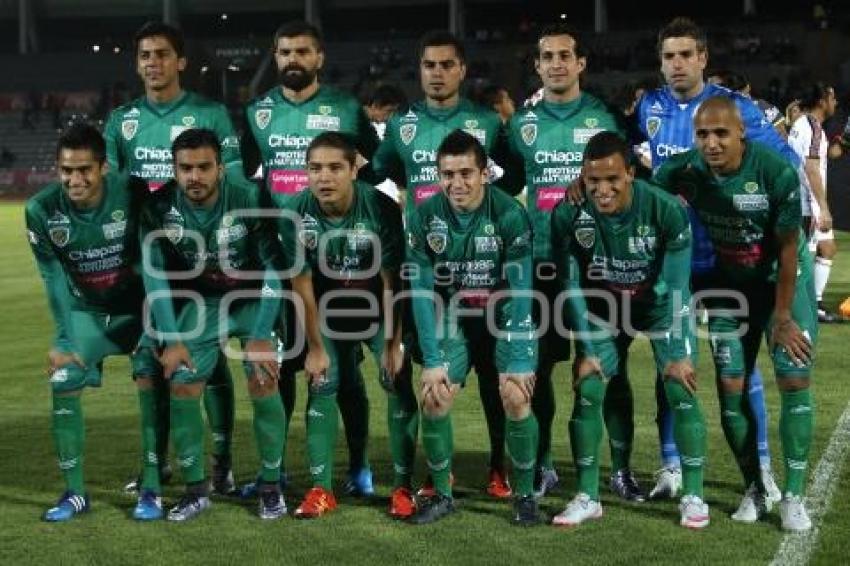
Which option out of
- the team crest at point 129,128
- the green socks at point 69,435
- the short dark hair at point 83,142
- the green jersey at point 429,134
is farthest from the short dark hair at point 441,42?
the green socks at point 69,435

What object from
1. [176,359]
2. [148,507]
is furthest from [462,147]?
[148,507]

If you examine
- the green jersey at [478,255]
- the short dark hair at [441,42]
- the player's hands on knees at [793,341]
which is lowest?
the player's hands on knees at [793,341]

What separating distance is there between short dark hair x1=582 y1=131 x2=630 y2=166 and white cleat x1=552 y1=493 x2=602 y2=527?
1.44 m

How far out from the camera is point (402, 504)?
18.7 ft

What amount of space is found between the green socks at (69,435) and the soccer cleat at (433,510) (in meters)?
1.52

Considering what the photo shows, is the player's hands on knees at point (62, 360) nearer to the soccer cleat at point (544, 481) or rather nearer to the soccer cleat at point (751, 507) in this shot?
the soccer cleat at point (544, 481)

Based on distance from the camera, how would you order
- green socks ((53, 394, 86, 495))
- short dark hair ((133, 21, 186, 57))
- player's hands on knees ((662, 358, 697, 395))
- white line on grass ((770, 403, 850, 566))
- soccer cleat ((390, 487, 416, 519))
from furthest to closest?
short dark hair ((133, 21, 186, 57)) → green socks ((53, 394, 86, 495)) → soccer cleat ((390, 487, 416, 519)) → player's hands on knees ((662, 358, 697, 395)) → white line on grass ((770, 403, 850, 566))

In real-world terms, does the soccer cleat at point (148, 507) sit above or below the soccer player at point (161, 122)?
below

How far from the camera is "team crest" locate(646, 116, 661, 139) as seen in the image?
6.17 m

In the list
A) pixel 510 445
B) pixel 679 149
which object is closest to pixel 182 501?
pixel 510 445

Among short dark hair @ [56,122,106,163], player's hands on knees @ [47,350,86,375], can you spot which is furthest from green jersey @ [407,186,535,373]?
player's hands on knees @ [47,350,86,375]

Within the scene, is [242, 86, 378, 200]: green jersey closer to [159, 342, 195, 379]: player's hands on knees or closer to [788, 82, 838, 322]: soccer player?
[159, 342, 195, 379]: player's hands on knees

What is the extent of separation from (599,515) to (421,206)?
1.54 m

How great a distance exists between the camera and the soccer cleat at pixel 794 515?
5.32 metres
